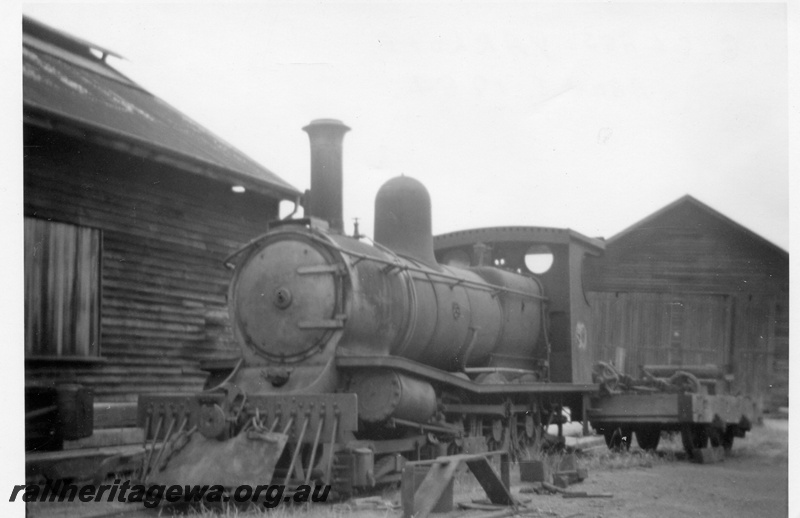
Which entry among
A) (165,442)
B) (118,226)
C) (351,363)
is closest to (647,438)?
(351,363)

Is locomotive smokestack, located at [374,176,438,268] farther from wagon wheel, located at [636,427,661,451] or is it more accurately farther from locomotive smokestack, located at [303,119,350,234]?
wagon wheel, located at [636,427,661,451]

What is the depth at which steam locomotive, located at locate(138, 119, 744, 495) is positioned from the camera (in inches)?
291

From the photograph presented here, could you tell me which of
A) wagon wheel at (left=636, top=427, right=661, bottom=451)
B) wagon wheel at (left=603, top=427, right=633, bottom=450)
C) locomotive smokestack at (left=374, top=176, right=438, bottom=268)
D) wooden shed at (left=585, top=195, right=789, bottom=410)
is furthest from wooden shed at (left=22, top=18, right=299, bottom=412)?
wooden shed at (left=585, top=195, right=789, bottom=410)

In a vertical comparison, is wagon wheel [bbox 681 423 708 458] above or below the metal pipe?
below

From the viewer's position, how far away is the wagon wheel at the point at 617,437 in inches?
520

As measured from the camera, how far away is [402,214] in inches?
386

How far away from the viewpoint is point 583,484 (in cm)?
895

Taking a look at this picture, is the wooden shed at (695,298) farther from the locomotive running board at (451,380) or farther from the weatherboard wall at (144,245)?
the weatherboard wall at (144,245)

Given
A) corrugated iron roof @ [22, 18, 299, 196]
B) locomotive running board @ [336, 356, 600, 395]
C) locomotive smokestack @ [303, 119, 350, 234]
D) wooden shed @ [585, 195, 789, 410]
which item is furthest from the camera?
wooden shed @ [585, 195, 789, 410]

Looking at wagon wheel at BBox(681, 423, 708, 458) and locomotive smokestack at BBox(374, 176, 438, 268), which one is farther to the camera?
wagon wheel at BBox(681, 423, 708, 458)

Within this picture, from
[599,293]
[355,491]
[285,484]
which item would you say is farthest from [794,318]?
[599,293]

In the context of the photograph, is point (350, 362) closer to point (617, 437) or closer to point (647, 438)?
point (617, 437)

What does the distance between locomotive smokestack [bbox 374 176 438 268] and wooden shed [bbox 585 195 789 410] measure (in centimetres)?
1005

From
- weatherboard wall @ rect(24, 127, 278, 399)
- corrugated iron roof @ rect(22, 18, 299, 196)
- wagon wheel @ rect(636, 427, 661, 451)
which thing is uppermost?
corrugated iron roof @ rect(22, 18, 299, 196)
